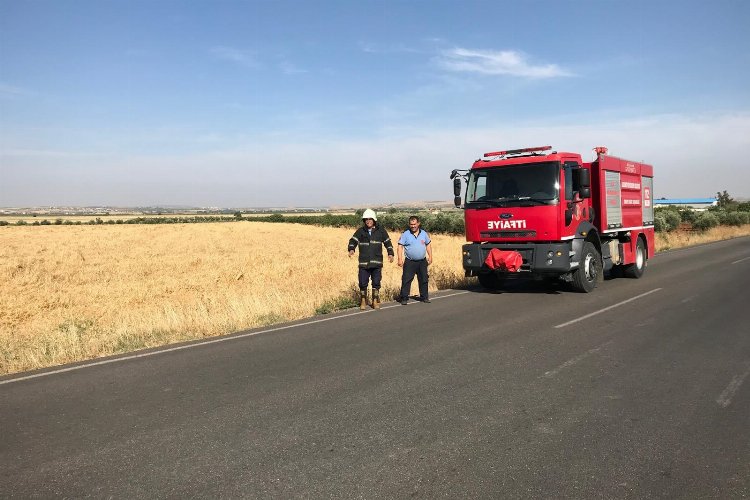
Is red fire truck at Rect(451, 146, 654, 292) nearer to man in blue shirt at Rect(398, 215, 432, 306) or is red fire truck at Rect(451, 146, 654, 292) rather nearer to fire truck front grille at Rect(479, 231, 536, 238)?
fire truck front grille at Rect(479, 231, 536, 238)

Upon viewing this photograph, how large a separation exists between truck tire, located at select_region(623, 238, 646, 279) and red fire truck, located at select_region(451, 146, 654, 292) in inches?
66.3

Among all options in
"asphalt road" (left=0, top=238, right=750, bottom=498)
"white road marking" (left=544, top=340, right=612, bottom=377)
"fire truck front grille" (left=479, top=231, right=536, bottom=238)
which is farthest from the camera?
"fire truck front grille" (left=479, top=231, right=536, bottom=238)

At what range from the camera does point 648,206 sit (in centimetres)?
1614

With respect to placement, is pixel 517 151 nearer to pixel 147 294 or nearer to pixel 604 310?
pixel 604 310

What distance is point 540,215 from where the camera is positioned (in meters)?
11.4

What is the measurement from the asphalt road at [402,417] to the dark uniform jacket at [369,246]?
2.62m

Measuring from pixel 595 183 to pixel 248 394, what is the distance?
408 inches

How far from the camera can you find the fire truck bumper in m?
11.4

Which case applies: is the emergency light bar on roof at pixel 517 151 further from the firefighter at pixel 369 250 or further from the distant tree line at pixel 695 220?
the distant tree line at pixel 695 220

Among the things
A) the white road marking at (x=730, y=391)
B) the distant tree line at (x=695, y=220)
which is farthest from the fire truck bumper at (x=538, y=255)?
the distant tree line at (x=695, y=220)

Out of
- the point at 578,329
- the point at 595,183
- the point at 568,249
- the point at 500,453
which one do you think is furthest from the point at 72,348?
the point at 595,183

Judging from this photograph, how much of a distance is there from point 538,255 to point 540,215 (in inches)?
33.5

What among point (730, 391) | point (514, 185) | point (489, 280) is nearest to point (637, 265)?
point (489, 280)

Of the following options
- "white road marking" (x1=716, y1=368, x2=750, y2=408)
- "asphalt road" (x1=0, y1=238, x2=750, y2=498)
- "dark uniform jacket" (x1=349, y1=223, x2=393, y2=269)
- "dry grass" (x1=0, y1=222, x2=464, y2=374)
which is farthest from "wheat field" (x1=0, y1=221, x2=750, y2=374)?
"white road marking" (x1=716, y1=368, x2=750, y2=408)
